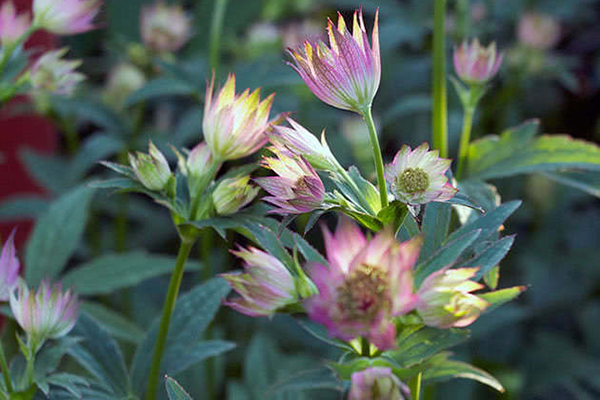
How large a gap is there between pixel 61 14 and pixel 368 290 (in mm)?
652

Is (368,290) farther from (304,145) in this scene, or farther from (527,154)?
(527,154)

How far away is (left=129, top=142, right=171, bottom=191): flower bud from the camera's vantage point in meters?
0.65

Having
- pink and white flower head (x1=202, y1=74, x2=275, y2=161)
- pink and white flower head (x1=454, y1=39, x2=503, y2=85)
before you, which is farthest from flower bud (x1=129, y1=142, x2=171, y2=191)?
pink and white flower head (x1=454, y1=39, x2=503, y2=85)

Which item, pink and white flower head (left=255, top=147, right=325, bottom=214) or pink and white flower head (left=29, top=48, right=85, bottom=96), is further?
pink and white flower head (left=29, top=48, right=85, bottom=96)

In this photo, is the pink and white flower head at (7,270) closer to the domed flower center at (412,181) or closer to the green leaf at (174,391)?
the green leaf at (174,391)

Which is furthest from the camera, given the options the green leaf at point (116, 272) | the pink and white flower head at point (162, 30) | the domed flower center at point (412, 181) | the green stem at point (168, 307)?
the pink and white flower head at point (162, 30)

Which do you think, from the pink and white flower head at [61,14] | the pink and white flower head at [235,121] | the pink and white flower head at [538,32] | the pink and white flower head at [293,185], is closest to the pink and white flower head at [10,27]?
the pink and white flower head at [61,14]

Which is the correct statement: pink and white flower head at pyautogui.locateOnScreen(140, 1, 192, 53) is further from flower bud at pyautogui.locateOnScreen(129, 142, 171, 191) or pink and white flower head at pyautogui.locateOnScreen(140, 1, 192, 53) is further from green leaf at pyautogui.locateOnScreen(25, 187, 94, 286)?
flower bud at pyautogui.locateOnScreen(129, 142, 171, 191)

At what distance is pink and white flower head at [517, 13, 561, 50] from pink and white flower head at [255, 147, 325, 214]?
1248 millimetres

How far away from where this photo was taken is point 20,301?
0.65 metres

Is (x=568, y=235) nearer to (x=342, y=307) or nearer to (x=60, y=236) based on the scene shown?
(x=60, y=236)

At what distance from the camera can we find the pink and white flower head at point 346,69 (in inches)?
23.7

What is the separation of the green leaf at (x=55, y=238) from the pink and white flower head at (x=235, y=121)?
522mm

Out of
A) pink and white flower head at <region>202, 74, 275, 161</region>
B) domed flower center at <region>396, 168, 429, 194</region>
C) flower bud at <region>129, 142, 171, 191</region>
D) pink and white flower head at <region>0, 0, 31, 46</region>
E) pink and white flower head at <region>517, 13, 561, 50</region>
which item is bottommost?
flower bud at <region>129, 142, 171, 191</region>
